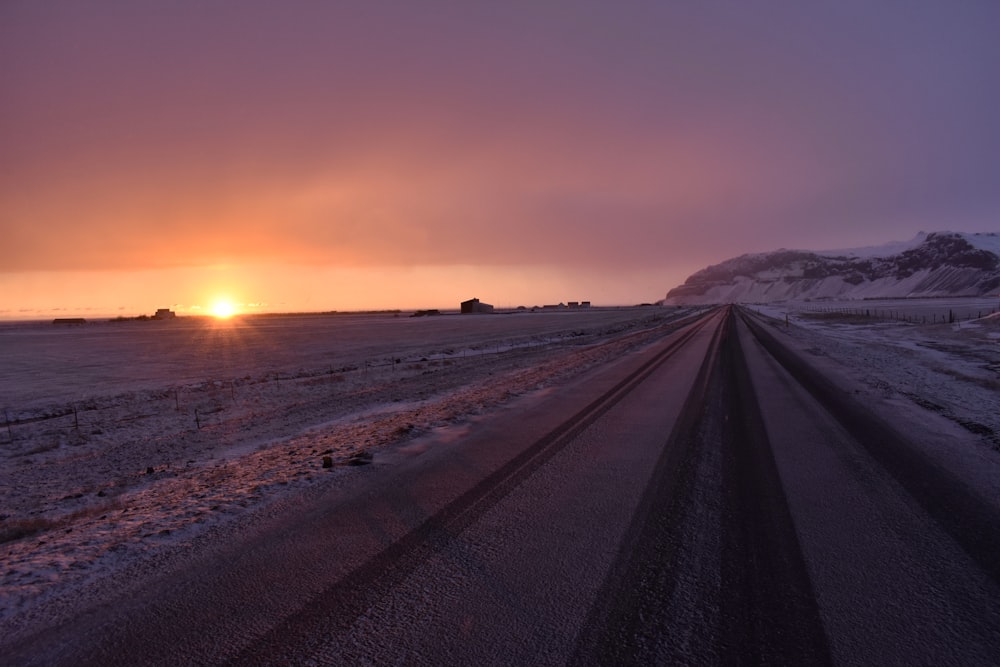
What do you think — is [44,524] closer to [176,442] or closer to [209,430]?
[176,442]

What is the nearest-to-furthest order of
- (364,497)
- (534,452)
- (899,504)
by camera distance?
(899,504) < (364,497) < (534,452)

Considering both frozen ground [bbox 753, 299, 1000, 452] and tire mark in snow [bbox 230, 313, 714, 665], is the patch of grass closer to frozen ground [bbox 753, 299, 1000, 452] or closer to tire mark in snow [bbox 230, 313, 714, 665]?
tire mark in snow [bbox 230, 313, 714, 665]

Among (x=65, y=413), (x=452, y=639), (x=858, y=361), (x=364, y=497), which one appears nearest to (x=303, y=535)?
(x=364, y=497)

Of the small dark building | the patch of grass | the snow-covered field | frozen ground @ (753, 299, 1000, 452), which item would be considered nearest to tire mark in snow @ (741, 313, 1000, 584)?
the snow-covered field

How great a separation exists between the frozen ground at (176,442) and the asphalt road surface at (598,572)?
0.94 m

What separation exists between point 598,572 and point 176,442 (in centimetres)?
1261

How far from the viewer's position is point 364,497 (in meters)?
6.84

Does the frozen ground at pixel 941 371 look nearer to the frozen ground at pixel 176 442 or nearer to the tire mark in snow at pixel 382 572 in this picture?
the tire mark in snow at pixel 382 572

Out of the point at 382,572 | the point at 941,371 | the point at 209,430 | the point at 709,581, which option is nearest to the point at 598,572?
the point at 709,581

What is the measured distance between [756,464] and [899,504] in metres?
1.89

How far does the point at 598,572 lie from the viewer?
460cm

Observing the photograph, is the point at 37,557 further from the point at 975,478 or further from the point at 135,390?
the point at 135,390

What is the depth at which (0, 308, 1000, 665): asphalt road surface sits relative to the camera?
3.61 metres

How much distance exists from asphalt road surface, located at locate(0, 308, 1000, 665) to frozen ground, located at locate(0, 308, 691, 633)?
937 mm
